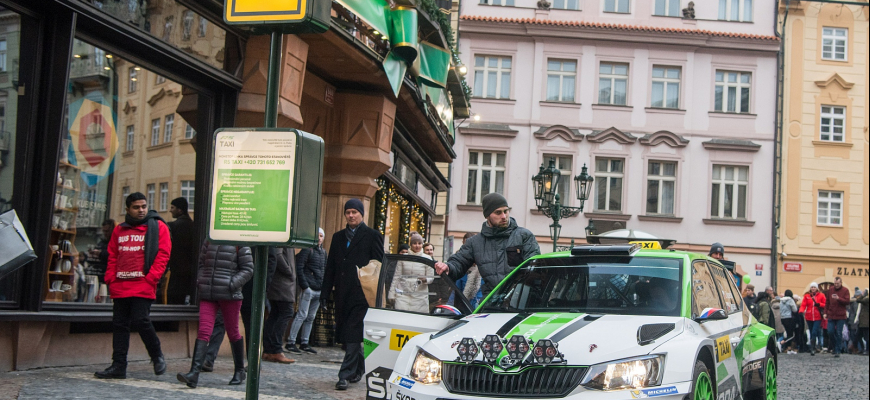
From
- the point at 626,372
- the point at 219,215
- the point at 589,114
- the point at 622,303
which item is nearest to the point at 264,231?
the point at 219,215

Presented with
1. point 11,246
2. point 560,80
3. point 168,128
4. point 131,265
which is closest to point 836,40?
point 560,80

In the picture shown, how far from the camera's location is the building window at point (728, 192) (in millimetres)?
34812

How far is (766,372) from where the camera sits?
846 centimetres

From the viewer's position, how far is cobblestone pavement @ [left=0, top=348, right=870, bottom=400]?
7.71 metres

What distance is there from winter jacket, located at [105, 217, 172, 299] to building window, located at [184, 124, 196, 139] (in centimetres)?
287

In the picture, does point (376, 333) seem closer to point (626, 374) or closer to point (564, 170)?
point (626, 374)

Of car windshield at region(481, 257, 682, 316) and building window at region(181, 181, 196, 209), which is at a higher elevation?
building window at region(181, 181, 196, 209)

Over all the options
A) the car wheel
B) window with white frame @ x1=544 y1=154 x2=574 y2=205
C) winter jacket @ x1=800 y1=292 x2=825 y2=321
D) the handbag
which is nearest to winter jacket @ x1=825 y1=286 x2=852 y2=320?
winter jacket @ x1=800 y1=292 x2=825 y2=321

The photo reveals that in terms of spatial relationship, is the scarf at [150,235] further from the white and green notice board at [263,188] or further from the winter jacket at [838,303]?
the winter jacket at [838,303]

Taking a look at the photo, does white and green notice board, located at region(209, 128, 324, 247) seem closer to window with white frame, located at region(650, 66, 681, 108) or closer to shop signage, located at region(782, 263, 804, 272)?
window with white frame, located at region(650, 66, 681, 108)

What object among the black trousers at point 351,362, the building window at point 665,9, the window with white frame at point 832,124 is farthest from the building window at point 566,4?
the black trousers at point 351,362

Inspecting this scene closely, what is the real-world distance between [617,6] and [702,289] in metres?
29.6

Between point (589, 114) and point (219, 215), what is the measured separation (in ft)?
102

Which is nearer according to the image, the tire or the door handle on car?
the door handle on car
